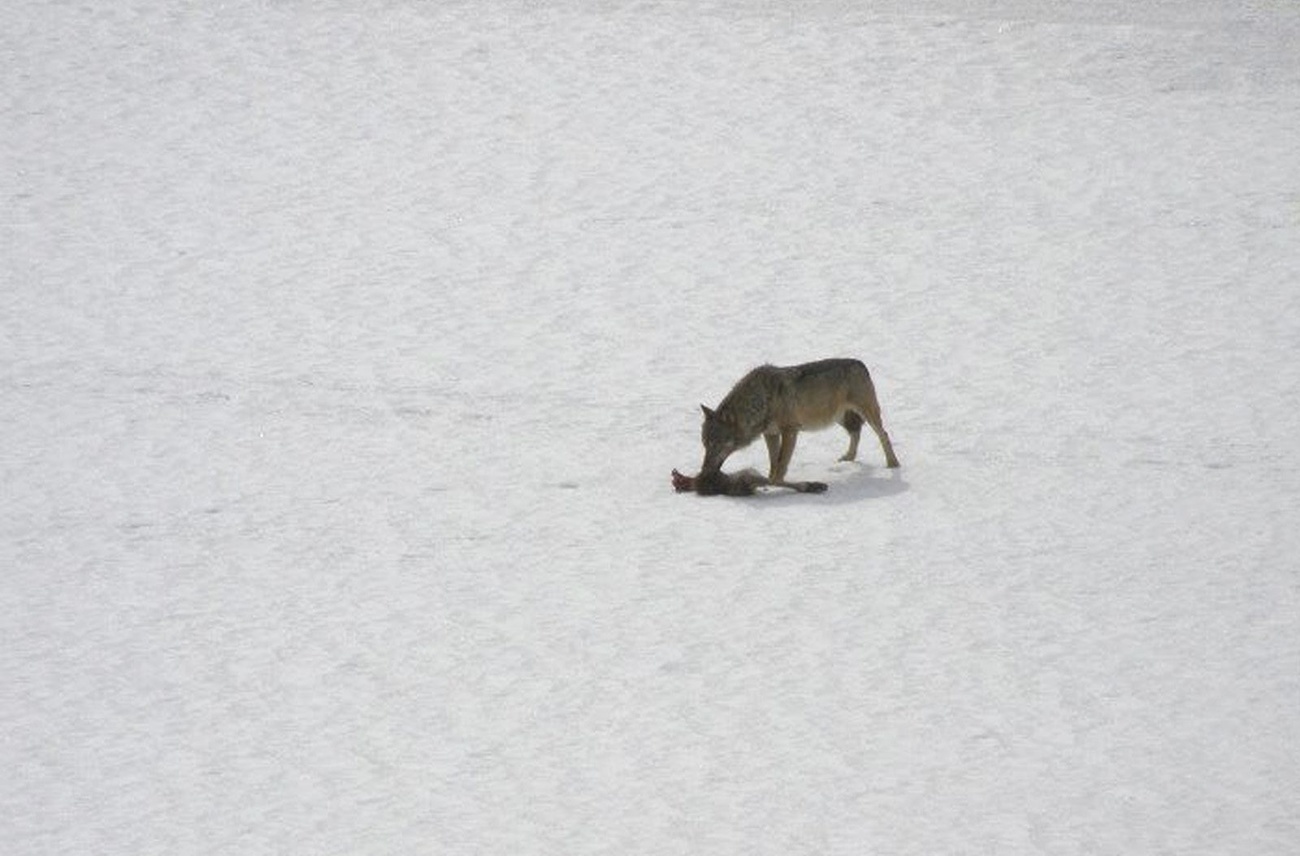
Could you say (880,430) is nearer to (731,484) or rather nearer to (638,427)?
(731,484)

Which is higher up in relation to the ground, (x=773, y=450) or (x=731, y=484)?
(x=773, y=450)

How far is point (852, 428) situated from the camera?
13062 mm

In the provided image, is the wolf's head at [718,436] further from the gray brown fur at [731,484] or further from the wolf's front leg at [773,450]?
the wolf's front leg at [773,450]

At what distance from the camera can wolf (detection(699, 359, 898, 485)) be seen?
40.5ft

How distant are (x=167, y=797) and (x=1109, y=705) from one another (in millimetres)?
4440

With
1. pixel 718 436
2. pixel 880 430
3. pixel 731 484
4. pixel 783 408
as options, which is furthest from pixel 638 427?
pixel 880 430

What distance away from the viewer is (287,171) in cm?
1934

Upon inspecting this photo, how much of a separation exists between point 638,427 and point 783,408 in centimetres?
182

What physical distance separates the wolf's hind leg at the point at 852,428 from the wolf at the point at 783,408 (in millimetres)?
139

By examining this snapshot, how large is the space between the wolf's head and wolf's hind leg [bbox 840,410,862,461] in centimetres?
84

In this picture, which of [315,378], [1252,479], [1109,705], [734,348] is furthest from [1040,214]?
[1109,705]

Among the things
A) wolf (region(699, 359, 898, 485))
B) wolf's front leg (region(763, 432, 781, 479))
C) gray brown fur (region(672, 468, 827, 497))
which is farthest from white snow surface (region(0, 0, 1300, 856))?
wolf (region(699, 359, 898, 485))

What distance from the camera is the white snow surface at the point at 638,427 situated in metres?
9.28

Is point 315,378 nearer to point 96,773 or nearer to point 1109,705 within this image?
point 96,773
